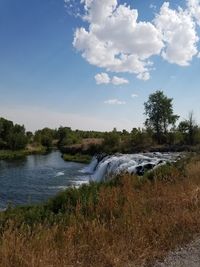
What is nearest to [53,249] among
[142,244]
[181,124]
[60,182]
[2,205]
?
[142,244]

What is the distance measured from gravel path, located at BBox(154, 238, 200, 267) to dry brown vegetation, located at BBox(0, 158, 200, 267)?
14 cm

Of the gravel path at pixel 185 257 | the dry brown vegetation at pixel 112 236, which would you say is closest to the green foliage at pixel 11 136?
the dry brown vegetation at pixel 112 236

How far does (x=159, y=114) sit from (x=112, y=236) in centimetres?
6677

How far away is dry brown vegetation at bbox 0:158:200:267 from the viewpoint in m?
4.74

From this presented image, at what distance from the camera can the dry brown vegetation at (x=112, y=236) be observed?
4742 millimetres

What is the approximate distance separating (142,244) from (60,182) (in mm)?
28933

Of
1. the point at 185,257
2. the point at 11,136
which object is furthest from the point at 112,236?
the point at 11,136

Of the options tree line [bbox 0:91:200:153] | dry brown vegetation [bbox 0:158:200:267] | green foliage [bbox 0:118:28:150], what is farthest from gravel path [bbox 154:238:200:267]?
green foliage [bbox 0:118:28:150]

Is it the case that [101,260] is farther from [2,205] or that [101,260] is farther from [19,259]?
[2,205]

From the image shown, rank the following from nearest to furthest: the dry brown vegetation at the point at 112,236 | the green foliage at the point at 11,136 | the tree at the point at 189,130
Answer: the dry brown vegetation at the point at 112,236
the tree at the point at 189,130
the green foliage at the point at 11,136

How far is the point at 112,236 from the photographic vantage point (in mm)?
5465

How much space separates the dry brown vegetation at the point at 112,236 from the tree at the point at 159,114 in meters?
63.3

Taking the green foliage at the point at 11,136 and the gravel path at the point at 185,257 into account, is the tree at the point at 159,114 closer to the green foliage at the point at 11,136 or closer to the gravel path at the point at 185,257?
the green foliage at the point at 11,136

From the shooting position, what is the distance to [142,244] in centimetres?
529
